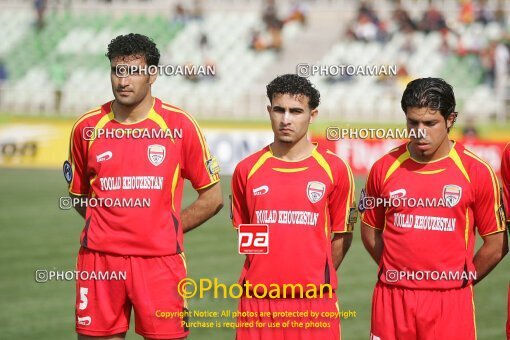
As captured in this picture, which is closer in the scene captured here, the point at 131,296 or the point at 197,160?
the point at 131,296

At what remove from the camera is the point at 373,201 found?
5902mm

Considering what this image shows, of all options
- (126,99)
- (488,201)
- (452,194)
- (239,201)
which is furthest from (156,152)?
(488,201)

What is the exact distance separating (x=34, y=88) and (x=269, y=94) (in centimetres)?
2286

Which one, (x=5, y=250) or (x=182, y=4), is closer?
(x=5, y=250)

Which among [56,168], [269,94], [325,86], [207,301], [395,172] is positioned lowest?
[207,301]

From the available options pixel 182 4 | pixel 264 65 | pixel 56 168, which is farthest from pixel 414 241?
pixel 182 4

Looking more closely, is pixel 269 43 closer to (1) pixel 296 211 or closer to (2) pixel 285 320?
(1) pixel 296 211

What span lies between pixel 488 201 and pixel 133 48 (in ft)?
7.52

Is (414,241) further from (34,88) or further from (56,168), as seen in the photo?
(34,88)

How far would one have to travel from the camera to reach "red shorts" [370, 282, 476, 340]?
563 centimetres

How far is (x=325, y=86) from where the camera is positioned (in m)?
24.1

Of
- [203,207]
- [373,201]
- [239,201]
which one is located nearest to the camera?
[373,201]

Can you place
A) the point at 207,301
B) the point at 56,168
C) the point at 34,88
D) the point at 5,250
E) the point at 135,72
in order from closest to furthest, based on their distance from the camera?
the point at 135,72 → the point at 207,301 → the point at 5,250 → the point at 56,168 → the point at 34,88

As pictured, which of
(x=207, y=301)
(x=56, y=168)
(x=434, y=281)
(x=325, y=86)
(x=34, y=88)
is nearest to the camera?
(x=434, y=281)
